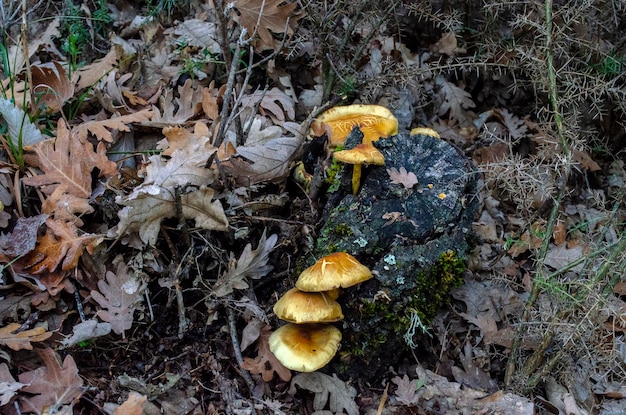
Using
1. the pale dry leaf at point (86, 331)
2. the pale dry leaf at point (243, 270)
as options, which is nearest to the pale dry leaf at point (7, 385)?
the pale dry leaf at point (86, 331)

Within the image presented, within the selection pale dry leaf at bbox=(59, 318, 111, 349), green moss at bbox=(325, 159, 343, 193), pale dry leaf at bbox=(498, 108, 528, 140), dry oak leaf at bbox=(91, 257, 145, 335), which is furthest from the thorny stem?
A: pale dry leaf at bbox=(59, 318, 111, 349)

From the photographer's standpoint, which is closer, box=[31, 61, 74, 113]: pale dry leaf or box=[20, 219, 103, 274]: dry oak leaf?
box=[20, 219, 103, 274]: dry oak leaf

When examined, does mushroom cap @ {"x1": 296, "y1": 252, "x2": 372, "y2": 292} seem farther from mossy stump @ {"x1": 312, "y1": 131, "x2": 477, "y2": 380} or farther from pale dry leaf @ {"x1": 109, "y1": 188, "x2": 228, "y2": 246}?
pale dry leaf @ {"x1": 109, "y1": 188, "x2": 228, "y2": 246}

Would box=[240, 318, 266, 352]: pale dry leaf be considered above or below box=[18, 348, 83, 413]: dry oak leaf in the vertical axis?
below

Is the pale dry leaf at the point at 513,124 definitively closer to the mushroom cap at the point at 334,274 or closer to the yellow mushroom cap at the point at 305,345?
the mushroom cap at the point at 334,274

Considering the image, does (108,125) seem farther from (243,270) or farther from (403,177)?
(403,177)

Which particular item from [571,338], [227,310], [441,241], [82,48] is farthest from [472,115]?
[82,48]

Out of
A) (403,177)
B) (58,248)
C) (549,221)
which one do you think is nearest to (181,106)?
(58,248)
